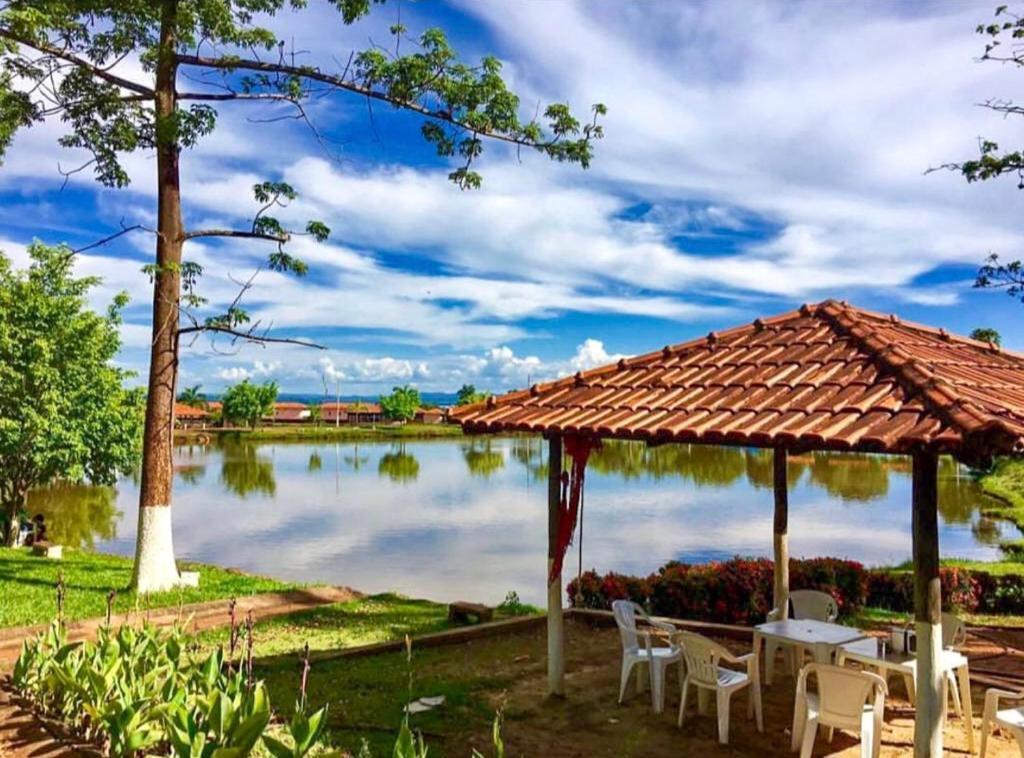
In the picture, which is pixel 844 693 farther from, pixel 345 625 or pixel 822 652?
pixel 345 625

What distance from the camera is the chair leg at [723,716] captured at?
554 centimetres

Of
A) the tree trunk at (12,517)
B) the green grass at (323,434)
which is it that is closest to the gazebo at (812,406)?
the tree trunk at (12,517)

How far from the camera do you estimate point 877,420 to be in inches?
180

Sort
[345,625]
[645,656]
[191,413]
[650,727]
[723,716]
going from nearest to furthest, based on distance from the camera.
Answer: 1. [723,716]
2. [650,727]
3. [645,656]
4. [345,625]
5. [191,413]

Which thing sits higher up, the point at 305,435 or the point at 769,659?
the point at 305,435

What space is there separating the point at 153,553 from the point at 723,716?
839 cm

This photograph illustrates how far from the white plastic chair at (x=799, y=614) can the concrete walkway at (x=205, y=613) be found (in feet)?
15.4

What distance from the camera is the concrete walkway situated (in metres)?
7.94

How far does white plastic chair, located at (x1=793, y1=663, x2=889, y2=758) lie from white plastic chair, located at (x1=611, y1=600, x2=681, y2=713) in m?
1.31

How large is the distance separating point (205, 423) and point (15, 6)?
79.6 metres

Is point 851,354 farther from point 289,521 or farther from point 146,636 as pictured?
point 289,521

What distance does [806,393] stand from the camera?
5328mm

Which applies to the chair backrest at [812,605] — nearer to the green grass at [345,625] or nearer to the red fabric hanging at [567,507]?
the red fabric hanging at [567,507]

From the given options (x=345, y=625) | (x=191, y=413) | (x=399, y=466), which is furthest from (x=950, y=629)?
(x=191, y=413)
